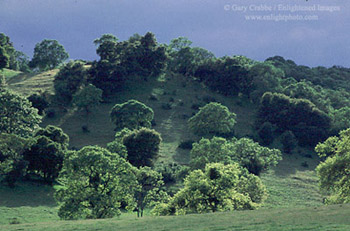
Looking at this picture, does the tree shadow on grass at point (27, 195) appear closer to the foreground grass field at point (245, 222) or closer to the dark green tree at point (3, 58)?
the foreground grass field at point (245, 222)

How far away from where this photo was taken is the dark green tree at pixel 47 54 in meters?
175

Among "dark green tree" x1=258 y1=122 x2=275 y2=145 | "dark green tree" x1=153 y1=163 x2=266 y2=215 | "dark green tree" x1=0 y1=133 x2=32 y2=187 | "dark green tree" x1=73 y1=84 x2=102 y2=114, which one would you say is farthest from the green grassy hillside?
"dark green tree" x1=153 y1=163 x2=266 y2=215

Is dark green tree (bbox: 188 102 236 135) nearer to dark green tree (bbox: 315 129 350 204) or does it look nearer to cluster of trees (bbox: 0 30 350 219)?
cluster of trees (bbox: 0 30 350 219)

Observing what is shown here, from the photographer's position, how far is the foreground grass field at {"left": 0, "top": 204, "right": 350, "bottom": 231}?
27.7 m

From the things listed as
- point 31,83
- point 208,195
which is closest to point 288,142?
point 208,195

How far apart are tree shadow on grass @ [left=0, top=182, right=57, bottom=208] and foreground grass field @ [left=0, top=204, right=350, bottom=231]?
29.9 metres

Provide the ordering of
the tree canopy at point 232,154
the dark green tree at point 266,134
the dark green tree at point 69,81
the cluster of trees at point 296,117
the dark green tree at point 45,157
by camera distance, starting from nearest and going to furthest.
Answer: the dark green tree at point 45,157 → the tree canopy at point 232,154 → the dark green tree at point 266,134 → the cluster of trees at point 296,117 → the dark green tree at point 69,81

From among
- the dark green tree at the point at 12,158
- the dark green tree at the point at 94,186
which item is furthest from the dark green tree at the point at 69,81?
the dark green tree at the point at 94,186

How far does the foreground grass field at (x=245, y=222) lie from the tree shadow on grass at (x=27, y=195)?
29930 millimetres

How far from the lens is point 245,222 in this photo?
30469 millimetres

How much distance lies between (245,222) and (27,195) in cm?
4830

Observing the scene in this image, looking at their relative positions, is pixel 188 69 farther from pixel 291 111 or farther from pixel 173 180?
pixel 173 180

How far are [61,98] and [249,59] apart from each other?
81731mm

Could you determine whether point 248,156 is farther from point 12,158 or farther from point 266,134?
point 12,158
